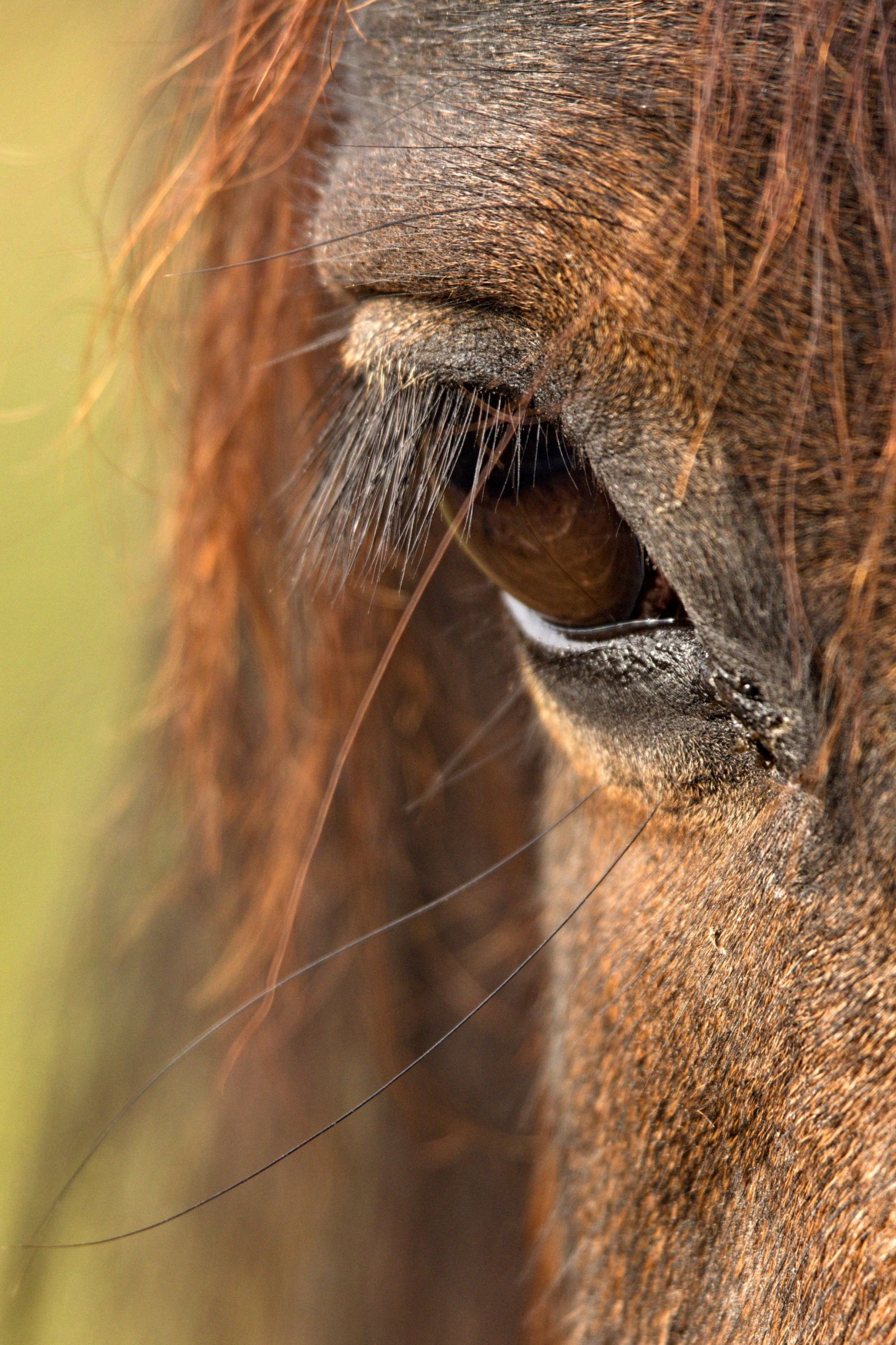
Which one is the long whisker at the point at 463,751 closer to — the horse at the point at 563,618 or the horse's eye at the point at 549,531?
the horse at the point at 563,618

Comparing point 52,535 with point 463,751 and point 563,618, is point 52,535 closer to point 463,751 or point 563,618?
point 463,751

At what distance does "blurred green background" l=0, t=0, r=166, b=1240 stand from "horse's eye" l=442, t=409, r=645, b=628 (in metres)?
0.46

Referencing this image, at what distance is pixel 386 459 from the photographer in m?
0.61

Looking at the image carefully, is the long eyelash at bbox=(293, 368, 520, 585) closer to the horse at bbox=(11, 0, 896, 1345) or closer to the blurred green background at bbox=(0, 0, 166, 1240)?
the horse at bbox=(11, 0, 896, 1345)

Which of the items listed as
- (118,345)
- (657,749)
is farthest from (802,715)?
(118,345)

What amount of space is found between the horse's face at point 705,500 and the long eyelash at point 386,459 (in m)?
0.01

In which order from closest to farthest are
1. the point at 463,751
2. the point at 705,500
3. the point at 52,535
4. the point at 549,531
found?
the point at 705,500 < the point at 549,531 < the point at 463,751 < the point at 52,535

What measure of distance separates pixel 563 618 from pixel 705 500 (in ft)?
0.51

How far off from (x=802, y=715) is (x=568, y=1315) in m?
0.52

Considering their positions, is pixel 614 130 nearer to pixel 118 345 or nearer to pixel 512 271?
pixel 512 271

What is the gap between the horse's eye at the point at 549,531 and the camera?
0.57 m

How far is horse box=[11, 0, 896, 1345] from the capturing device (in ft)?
1.50

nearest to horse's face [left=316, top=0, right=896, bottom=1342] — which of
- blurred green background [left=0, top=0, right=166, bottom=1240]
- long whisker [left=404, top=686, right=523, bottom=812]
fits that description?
long whisker [left=404, top=686, right=523, bottom=812]

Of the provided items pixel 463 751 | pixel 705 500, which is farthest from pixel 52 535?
pixel 705 500
